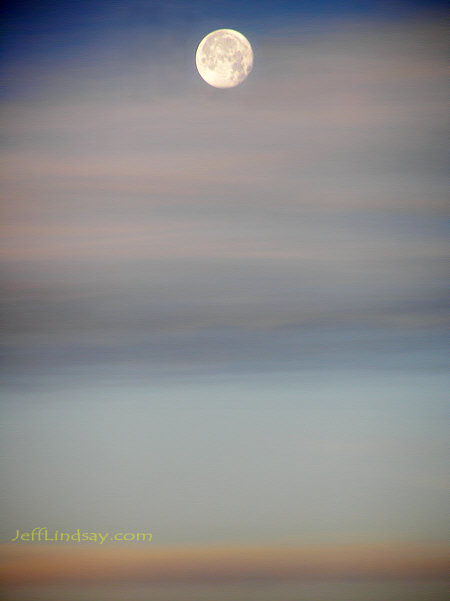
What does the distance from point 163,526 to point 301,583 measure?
1.48 feet

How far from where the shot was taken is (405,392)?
157cm

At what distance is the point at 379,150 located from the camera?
1.61 m

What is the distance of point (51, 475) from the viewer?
5.19 feet

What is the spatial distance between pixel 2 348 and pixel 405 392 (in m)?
1.26

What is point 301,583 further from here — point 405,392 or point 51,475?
point 51,475

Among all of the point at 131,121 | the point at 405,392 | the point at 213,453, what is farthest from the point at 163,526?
the point at 131,121

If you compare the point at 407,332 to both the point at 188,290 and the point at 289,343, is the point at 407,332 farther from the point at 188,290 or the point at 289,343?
the point at 188,290

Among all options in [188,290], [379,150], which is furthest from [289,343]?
[379,150]

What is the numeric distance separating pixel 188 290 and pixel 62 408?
54cm

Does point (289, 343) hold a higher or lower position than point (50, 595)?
higher

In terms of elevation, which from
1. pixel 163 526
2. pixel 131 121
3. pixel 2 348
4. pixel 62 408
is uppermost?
pixel 131 121

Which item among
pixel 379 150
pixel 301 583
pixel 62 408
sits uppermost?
pixel 379 150

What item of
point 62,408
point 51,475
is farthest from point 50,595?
point 62,408

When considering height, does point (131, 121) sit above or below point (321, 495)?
above
